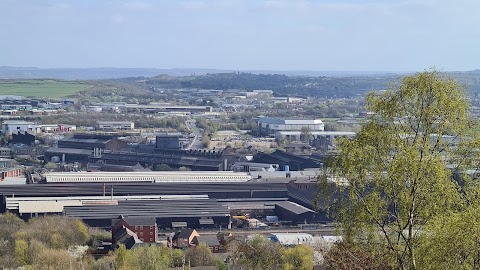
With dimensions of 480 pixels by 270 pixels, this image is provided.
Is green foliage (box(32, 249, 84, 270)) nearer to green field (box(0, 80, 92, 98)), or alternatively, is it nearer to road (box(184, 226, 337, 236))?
road (box(184, 226, 337, 236))

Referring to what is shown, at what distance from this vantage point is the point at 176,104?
8006cm

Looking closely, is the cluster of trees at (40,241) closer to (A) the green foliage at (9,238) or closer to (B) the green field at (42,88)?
(A) the green foliage at (9,238)

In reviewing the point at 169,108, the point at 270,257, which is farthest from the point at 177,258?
the point at 169,108

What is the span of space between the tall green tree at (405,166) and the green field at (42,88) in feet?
283

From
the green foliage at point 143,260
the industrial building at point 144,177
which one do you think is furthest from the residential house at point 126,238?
the industrial building at point 144,177

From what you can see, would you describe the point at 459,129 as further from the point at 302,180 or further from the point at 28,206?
the point at 302,180

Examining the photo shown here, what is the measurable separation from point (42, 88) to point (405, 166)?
335 feet

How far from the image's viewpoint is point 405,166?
520cm

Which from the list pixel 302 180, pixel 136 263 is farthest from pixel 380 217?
pixel 302 180

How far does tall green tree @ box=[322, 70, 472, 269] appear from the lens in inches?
206

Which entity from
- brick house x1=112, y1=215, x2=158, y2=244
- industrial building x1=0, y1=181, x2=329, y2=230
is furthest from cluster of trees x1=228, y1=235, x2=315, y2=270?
industrial building x1=0, y1=181, x2=329, y2=230

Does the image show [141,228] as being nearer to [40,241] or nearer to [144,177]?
[40,241]

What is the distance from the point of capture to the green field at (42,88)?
93188 mm

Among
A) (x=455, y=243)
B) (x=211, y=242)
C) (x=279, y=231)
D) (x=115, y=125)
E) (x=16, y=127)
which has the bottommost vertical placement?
(x=115, y=125)
